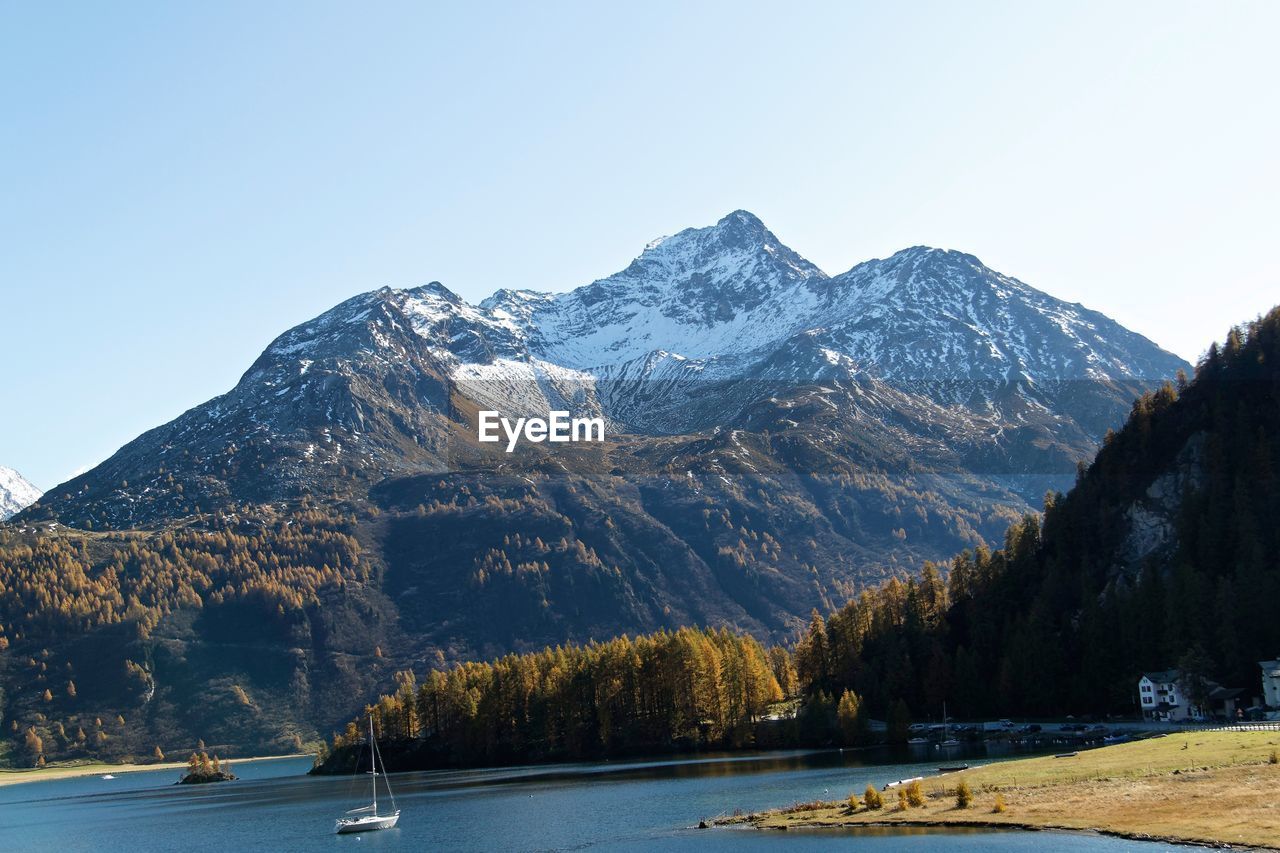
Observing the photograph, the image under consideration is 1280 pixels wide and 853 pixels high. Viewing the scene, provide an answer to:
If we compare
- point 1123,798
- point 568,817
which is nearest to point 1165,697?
point 1123,798

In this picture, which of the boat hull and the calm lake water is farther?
the boat hull

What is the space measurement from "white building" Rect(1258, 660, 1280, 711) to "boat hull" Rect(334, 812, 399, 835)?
10096 cm

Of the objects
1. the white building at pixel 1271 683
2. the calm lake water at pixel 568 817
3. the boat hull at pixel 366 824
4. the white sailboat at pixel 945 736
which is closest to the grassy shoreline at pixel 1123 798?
the calm lake water at pixel 568 817

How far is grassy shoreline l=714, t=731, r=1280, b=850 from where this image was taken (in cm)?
7519

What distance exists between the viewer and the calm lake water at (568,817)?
88750 millimetres

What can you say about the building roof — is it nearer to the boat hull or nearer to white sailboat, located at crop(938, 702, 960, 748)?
white sailboat, located at crop(938, 702, 960, 748)

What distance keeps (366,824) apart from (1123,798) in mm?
78196

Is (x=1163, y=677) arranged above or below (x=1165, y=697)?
above

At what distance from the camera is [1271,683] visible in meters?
143

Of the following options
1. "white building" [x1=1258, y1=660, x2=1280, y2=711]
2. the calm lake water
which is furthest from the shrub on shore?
"white building" [x1=1258, y1=660, x2=1280, y2=711]

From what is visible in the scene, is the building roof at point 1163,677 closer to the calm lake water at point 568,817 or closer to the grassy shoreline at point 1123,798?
the calm lake water at point 568,817

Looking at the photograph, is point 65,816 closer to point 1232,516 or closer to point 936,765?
point 936,765

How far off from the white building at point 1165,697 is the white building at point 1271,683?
7682mm

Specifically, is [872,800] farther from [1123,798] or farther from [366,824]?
[366,824]
